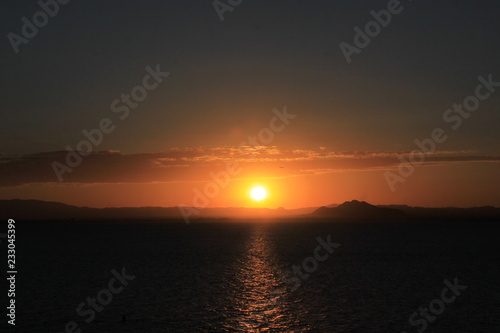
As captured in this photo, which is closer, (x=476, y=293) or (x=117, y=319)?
(x=117, y=319)

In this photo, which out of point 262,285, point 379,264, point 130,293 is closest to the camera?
point 130,293

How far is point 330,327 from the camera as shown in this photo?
3675cm

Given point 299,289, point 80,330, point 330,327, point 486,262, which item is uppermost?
point 486,262

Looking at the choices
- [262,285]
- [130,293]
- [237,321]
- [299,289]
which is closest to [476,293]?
[299,289]

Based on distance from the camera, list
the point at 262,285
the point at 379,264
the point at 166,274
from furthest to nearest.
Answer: the point at 379,264
the point at 166,274
the point at 262,285

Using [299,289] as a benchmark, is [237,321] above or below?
below

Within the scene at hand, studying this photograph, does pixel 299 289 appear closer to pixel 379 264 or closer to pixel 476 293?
pixel 476 293

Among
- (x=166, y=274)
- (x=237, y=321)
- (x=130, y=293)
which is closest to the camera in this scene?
(x=237, y=321)

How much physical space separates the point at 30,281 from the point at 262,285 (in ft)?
103

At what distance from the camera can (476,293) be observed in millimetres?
53125

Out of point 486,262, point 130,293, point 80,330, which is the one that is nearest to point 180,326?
point 80,330

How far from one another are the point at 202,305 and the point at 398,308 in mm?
19197

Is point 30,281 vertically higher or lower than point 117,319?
higher

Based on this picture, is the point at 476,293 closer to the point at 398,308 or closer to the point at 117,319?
the point at 398,308
